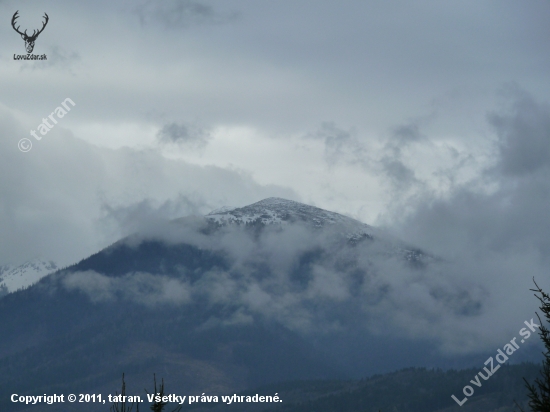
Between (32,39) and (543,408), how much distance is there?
494 ft

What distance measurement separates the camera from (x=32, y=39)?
163 meters

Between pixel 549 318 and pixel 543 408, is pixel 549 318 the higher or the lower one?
the higher one

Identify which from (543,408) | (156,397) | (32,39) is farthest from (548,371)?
(32,39)

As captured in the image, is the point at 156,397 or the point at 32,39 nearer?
the point at 156,397

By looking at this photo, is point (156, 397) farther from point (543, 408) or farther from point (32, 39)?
point (32, 39)

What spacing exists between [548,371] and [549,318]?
119 inches

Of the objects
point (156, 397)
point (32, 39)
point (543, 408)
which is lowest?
point (543, 408)

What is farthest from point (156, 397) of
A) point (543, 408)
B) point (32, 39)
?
point (32, 39)

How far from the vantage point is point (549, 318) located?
4103 centimetres

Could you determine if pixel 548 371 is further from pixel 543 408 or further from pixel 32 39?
pixel 32 39

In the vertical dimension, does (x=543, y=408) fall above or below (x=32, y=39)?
below

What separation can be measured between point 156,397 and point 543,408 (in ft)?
71.7

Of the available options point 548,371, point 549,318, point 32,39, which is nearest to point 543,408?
point 548,371

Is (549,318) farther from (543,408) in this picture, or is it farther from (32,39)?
(32,39)
